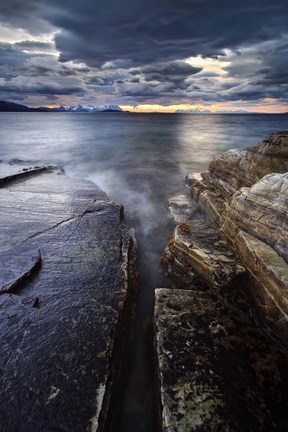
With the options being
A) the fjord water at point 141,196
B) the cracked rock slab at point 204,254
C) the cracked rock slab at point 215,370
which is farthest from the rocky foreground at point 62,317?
the cracked rock slab at point 204,254

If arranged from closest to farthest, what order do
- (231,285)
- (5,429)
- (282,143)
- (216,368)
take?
1. (5,429)
2. (216,368)
3. (231,285)
4. (282,143)

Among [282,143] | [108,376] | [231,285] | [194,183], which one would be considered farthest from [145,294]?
[194,183]

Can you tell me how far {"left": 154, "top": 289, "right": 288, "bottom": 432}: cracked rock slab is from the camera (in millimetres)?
2389

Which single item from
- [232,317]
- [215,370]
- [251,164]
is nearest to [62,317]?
[215,370]

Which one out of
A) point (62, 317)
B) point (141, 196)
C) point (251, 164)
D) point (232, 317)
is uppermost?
point (251, 164)

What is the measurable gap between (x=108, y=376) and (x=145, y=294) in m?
2.57

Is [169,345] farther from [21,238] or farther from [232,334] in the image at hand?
[21,238]

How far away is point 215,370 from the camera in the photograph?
2785 millimetres

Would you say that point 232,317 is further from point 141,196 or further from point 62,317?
point 141,196

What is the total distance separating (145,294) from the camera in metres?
5.12

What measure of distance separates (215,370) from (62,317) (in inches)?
76.8

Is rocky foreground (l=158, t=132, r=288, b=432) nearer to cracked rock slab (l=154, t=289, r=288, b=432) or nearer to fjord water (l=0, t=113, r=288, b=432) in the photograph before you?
cracked rock slab (l=154, t=289, r=288, b=432)

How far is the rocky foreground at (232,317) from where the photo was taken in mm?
2475

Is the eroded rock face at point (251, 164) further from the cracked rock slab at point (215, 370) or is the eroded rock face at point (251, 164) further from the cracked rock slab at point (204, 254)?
the cracked rock slab at point (215, 370)
